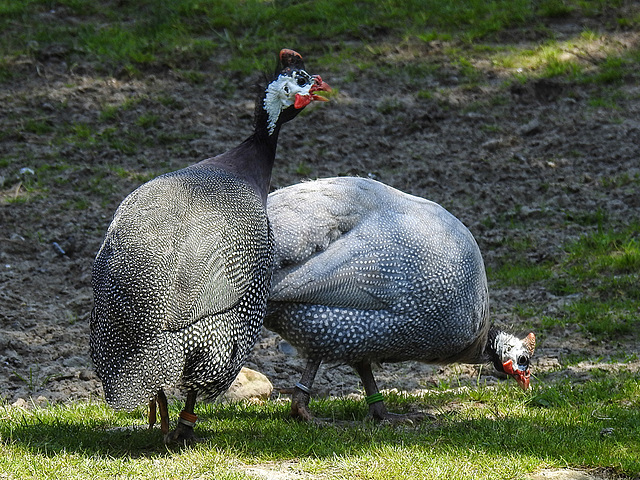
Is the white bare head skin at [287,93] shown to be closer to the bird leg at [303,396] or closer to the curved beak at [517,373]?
the bird leg at [303,396]

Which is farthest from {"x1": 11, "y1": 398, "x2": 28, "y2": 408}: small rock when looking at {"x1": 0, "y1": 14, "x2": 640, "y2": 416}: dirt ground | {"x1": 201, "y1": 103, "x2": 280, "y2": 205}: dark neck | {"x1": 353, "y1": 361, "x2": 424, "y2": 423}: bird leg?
{"x1": 353, "y1": 361, "x2": 424, "y2": 423}: bird leg

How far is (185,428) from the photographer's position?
418 cm

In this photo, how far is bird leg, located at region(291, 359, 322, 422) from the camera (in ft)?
15.6

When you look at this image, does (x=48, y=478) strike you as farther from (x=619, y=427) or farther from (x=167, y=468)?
(x=619, y=427)

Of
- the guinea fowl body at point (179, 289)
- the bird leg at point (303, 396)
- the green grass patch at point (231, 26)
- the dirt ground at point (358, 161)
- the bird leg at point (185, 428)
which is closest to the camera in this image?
the guinea fowl body at point (179, 289)

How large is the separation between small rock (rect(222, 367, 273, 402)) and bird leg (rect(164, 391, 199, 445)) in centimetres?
106

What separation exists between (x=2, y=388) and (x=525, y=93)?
5696 millimetres

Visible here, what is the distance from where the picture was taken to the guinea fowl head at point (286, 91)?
4734mm

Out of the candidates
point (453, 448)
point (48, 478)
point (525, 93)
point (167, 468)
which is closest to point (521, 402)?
point (453, 448)

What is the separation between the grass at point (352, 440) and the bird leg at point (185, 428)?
0.07 metres

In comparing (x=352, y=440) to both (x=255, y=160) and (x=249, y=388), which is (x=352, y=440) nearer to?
(x=249, y=388)

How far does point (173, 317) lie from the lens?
3.76 metres

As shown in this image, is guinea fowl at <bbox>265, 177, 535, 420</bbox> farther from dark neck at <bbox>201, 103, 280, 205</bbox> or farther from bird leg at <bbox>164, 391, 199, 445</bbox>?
bird leg at <bbox>164, 391, 199, 445</bbox>

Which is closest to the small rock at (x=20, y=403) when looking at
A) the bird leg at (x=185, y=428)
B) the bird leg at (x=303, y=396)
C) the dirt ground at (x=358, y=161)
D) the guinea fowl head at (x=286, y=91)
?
the dirt ground at (x=358, y=161)
